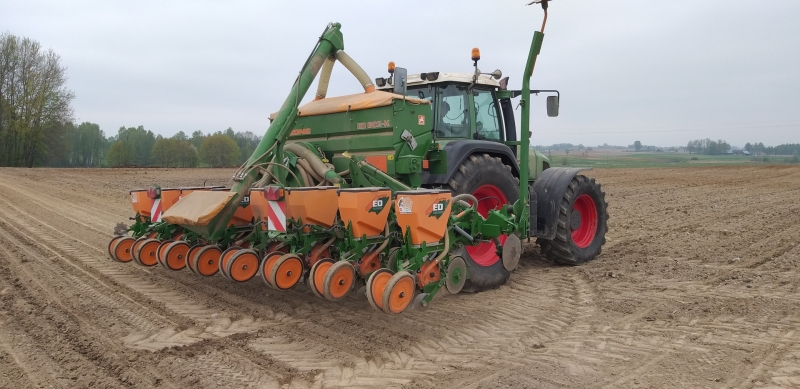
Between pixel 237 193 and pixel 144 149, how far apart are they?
48323 millimetres

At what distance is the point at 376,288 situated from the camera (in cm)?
417

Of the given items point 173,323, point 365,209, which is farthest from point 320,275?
point 173,323

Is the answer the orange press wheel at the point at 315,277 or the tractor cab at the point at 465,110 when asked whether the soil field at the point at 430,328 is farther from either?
the tractor cab at the point at 465,110

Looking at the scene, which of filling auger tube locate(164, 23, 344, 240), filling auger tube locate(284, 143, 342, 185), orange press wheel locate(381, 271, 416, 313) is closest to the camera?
Result: orange press wheel locate(381, 271, 416, 313)

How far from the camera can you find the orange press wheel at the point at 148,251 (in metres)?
5.80

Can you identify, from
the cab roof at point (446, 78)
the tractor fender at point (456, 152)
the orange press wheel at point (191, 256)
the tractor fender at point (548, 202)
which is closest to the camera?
the orange press wheel at point (191, 256)

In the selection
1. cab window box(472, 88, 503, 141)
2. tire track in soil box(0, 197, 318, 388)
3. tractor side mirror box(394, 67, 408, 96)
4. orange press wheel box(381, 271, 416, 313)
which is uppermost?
tractor side mirror box(394, 67, 408, 96)

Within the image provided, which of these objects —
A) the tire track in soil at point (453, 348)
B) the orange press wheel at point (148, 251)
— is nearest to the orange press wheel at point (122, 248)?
the orange press wheel at point (148, 251)

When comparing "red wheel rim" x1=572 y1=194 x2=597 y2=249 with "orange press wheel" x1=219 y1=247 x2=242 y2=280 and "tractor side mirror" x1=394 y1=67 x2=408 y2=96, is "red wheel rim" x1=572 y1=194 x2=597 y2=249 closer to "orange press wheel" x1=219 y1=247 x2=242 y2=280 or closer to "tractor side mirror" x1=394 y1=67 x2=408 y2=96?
"tractor side mirror" x1=394 y1=67 x2=408 y2=96

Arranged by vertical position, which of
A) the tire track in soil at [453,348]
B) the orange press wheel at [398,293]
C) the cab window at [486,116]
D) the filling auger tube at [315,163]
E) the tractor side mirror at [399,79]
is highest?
the tractor side mirror at [399,79]

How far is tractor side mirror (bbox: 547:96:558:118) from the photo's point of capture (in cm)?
687

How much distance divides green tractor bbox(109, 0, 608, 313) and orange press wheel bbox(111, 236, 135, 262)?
0.5 inches

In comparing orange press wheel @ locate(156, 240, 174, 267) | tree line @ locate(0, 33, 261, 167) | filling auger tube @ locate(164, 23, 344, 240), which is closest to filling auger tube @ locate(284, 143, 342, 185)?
filling auger tube @ locate(164, 23, 344, 240)

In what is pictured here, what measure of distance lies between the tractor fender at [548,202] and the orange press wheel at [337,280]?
2.82 metres
